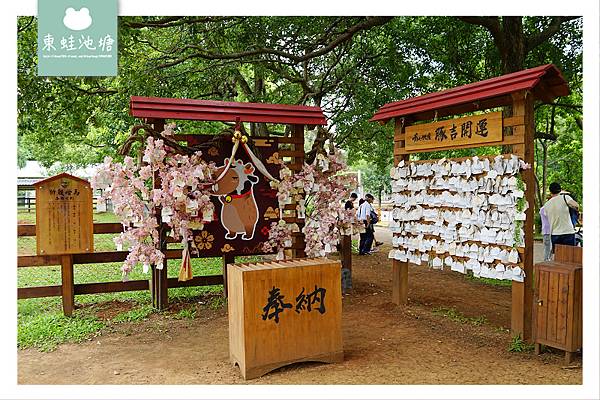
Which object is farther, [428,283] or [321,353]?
[428,283]

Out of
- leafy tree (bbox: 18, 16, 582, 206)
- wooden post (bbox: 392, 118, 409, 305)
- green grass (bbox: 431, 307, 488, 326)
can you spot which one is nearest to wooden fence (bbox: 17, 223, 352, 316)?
wooden post (bbox: 392, 118, 409, 305)

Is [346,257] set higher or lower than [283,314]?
higher

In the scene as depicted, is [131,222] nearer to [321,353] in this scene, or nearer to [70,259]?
[70,259]

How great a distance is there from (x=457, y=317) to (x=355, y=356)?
2001 millimetres

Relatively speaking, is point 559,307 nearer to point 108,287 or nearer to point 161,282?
point 161,282

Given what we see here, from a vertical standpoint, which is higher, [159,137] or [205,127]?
[205,127]

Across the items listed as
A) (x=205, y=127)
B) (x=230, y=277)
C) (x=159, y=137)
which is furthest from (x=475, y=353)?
(x=205, y=127)

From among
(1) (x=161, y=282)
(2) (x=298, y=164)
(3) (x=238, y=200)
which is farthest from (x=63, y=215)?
(2) (x=298, y=164)

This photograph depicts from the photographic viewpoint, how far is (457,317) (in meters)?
6.37

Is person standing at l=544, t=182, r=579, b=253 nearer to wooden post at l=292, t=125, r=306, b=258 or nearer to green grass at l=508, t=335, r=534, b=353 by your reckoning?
green grass at l=508, t=335, r=534, b=353

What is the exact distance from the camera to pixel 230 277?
4.75 m

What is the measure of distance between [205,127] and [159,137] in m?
5.32

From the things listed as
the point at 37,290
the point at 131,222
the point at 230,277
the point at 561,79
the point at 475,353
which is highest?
the point at 561,79

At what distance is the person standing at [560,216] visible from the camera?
792cm
